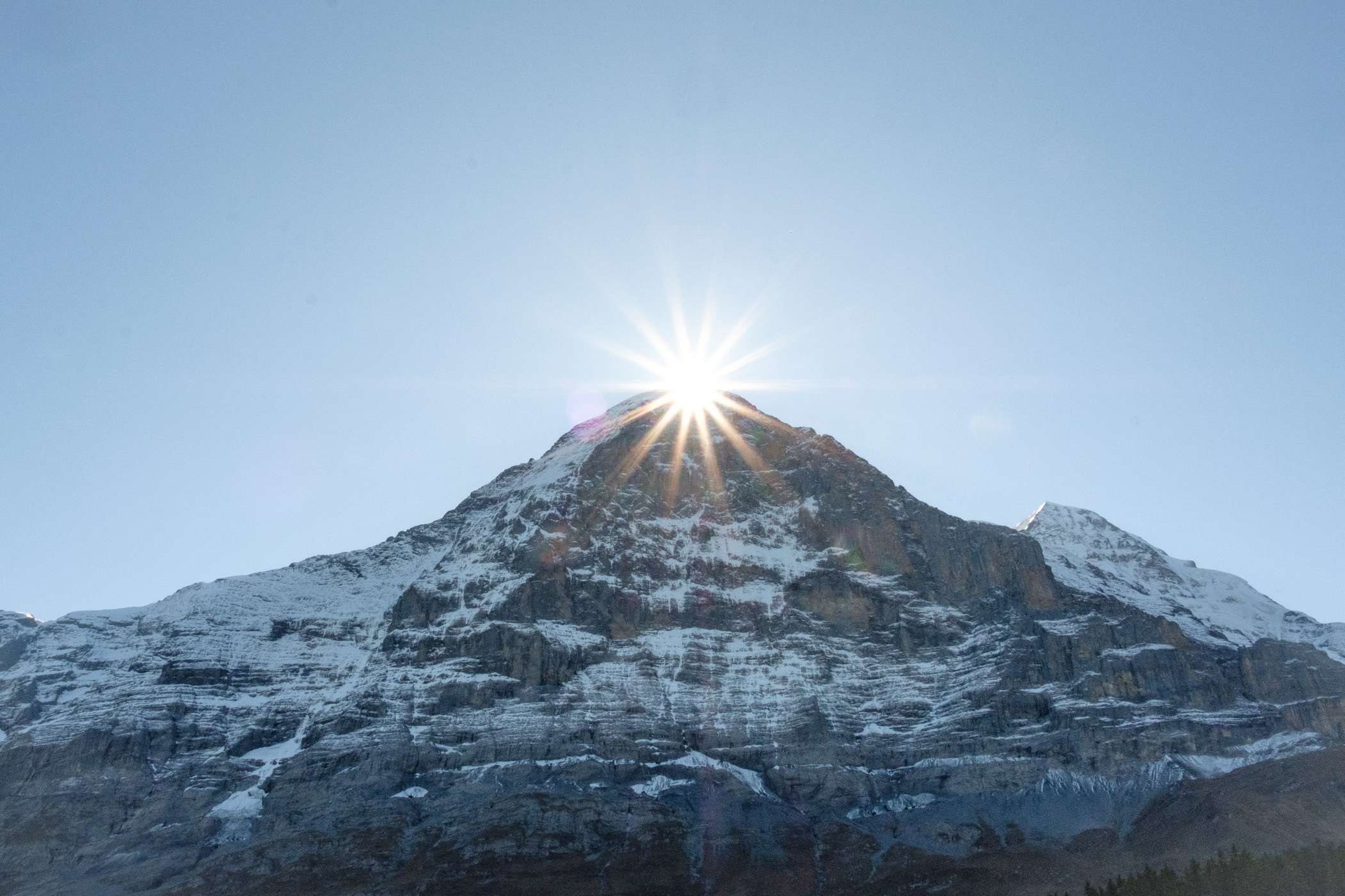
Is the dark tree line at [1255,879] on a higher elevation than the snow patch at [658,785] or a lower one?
lower

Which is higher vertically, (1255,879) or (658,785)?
(658,785)

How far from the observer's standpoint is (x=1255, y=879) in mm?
129000

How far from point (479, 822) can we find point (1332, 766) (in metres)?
119

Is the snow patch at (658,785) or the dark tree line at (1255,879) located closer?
→ the dark tree line at (1255,879)

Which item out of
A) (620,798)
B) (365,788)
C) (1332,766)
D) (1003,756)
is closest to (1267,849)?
(1332,766)

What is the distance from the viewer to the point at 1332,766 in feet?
599

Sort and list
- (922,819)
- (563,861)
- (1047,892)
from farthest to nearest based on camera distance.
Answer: (922,819), (563,861), (1047,892)

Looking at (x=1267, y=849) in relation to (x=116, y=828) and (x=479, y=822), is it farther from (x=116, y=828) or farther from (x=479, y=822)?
(x=116, y=828)

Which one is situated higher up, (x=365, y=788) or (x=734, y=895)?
(x=365, y=788)

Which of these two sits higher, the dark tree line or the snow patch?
the snow patch

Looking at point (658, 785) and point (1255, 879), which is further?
point (658, 785)

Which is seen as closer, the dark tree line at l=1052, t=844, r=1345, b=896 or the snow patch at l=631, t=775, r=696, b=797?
the dark tree line at l=1052, t=844, r=1345, b=896

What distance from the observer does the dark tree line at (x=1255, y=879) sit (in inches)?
4970

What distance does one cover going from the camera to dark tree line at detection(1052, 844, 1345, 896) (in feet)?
414
